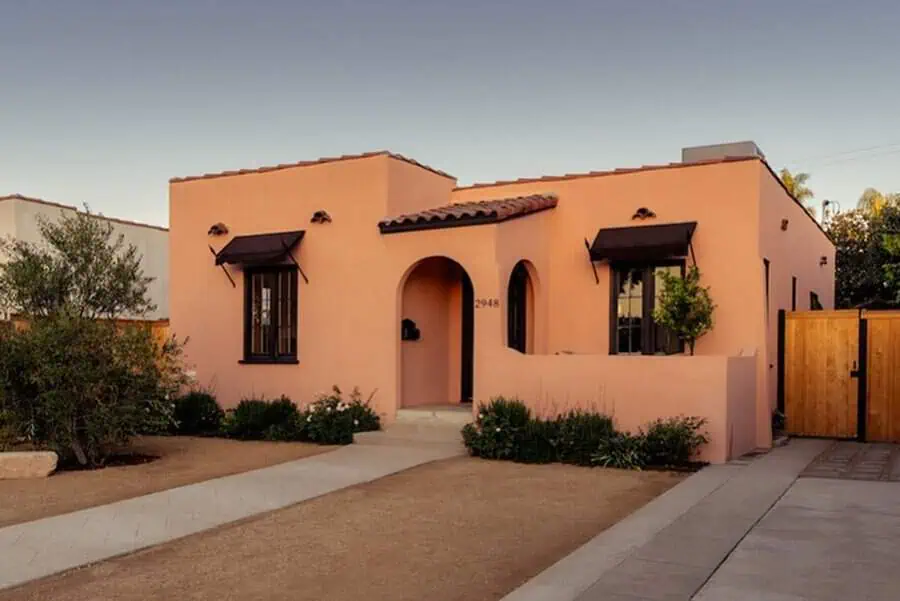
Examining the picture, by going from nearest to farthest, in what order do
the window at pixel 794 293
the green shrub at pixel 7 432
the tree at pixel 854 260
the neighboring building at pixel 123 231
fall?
the green shrub at pixel 7 432 < the window at pixel 794 293 < the neighboring building at pixel 123 231 < the tree at pixel 854 260

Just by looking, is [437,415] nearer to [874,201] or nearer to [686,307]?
[686,307]

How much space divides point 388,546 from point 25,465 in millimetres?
5622

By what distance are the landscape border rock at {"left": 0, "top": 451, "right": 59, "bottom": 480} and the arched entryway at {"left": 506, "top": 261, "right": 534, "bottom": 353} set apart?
22.4 feet

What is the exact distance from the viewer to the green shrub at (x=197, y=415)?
1361cm

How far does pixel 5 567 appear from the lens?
563 cm

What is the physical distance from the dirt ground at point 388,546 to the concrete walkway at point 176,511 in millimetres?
247

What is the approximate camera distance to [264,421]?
12781mm

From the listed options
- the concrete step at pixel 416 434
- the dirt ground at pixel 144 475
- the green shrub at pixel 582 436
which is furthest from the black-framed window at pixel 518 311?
the dirt ground at pixel 144 475

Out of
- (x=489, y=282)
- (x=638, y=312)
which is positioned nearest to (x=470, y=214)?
(x=489, y=282)

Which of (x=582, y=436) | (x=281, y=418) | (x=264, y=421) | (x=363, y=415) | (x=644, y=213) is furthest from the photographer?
(x=281, y=418)

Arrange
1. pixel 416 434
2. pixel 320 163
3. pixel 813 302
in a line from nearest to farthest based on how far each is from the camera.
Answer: pixel 416 434 → pixel 320 163 → pixel 813 302

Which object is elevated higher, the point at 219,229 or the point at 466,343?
the point at 219,229

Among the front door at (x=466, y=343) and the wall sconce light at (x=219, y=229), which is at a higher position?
the wall sconce light at (x=219, y=229)

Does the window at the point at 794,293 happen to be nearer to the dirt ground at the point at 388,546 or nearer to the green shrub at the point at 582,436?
the green shrub at the point at 582,436
